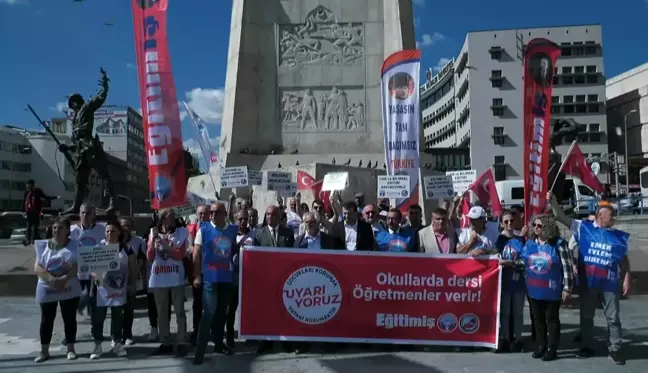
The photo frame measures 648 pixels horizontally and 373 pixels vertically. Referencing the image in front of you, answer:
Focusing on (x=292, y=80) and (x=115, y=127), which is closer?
(x=292, y=80)

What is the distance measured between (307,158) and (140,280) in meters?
11.8

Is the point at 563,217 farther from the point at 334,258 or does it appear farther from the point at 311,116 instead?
the point at 311,116

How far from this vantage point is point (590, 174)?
12.8 meters

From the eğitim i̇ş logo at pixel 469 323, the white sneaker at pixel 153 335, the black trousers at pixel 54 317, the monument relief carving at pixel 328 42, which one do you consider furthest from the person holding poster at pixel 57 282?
the monument relief carving at pixel 328 42

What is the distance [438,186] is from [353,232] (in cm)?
348

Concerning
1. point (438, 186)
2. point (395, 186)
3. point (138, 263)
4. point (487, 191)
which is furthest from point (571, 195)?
point (138, 263)

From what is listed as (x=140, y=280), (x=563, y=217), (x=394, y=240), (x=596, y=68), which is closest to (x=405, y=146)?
(x=563, y=217)

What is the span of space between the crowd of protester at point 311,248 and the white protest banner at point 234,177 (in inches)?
204

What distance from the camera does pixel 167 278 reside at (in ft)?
23.8

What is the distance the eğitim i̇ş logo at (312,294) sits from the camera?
7.41 meters

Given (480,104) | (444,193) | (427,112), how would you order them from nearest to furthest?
1. (444,193)
2. (480,104)
3. (427,112)

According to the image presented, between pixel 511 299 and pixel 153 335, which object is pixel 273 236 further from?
pixel 511 299

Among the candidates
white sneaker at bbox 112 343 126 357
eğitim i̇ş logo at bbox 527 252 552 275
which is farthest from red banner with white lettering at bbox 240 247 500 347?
white sneaker at bbox 112 343 126 357

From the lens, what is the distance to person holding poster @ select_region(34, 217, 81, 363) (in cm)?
702
